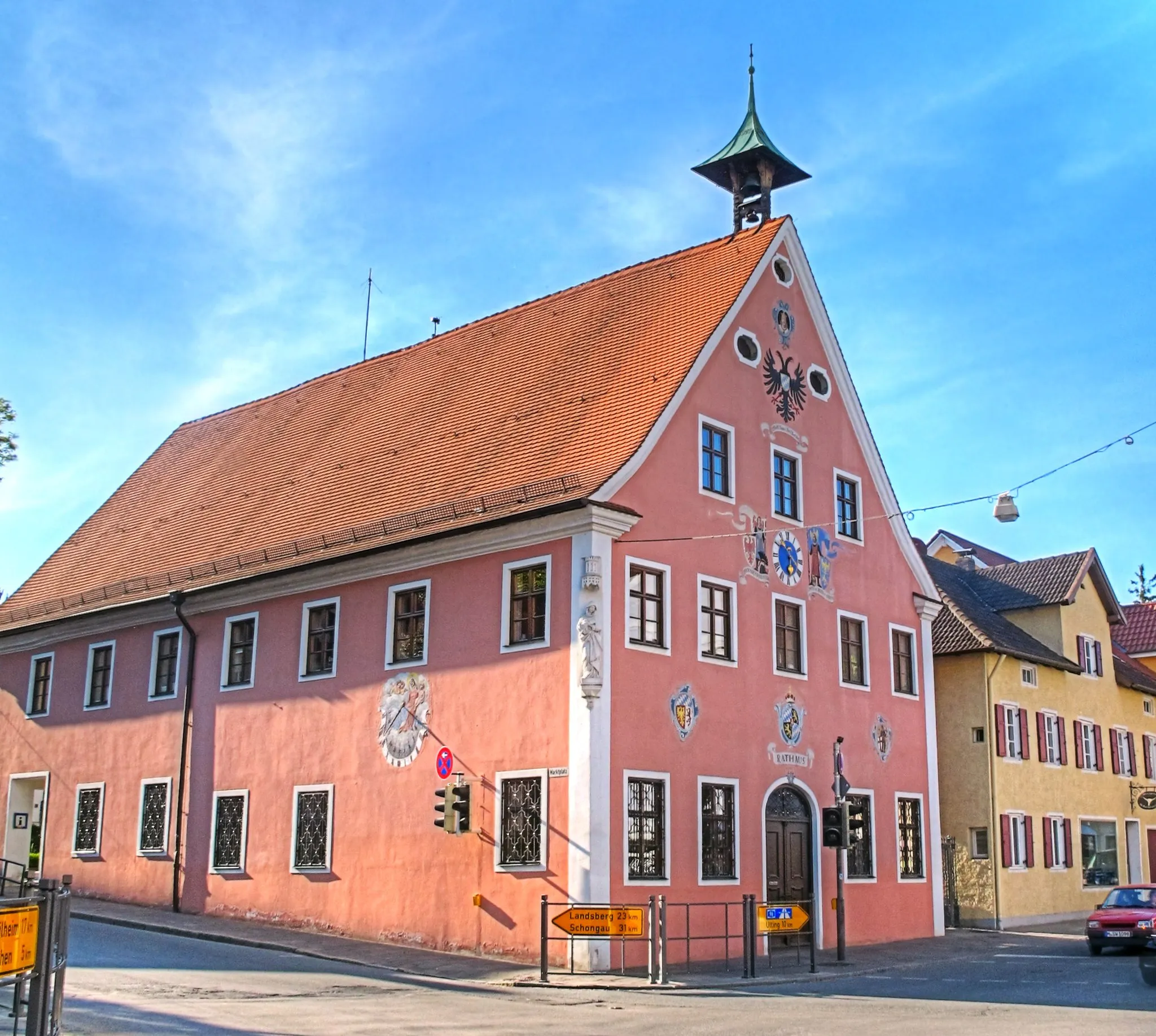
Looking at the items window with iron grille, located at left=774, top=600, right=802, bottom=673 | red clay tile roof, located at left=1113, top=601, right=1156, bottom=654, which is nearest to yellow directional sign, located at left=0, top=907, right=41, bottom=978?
window with iron grille, located at left=774, top=600, right=802, bottom=673

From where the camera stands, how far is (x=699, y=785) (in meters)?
22.4

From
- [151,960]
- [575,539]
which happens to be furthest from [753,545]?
[151,960]

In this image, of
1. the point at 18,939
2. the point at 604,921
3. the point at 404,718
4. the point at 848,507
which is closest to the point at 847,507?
the point at 848,507

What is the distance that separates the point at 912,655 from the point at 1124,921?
7.03 metres

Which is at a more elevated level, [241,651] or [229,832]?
[241,651]

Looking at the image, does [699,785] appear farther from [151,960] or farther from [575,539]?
[151,960]

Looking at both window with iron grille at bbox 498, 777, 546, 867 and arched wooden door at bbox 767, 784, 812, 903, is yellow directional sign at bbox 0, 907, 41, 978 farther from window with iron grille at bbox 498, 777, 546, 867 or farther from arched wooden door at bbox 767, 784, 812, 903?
arched wooden door at bbox 767, 784, 812, 903

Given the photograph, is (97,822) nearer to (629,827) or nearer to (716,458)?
(629,827)

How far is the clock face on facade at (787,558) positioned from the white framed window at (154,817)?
12587 mm

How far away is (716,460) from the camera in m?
24.5

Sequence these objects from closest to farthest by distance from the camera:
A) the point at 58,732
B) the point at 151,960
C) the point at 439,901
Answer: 1. the point at 151,960
2. the point at 439,901
3. the point at 58,732

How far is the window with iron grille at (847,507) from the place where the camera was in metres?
27.4

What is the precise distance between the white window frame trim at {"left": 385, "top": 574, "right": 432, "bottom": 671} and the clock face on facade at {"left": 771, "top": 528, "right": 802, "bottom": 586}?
6.22 meters

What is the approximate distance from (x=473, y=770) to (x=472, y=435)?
6.70 metres
